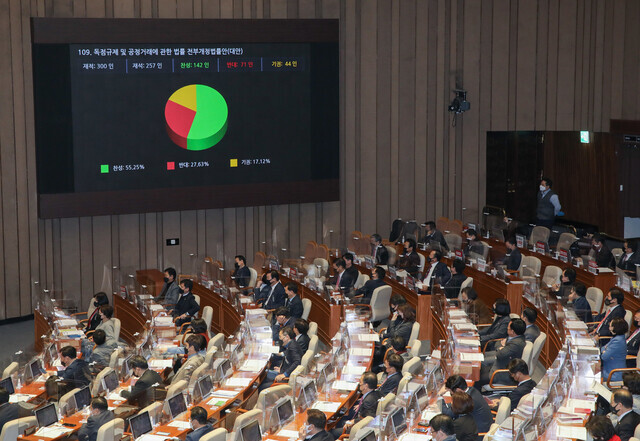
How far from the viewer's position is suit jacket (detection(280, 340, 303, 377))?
10.2 m

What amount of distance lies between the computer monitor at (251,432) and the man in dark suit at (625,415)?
2.90 m

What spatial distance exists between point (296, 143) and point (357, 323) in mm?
5287

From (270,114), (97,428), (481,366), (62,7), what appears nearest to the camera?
(97,428)

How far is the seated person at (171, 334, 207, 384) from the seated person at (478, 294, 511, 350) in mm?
3225

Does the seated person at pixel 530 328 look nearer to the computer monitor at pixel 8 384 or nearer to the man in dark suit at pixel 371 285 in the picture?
the man in dark suit at pixel 371 285

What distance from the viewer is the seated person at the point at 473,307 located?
11.6 metres

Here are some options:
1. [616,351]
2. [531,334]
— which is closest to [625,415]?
[616,351]

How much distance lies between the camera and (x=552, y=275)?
12.9m

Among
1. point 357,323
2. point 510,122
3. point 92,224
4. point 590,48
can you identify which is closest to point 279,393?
point 357,323

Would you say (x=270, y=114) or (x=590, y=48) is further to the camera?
(x=590, y=48)

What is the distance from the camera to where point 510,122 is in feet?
57.6

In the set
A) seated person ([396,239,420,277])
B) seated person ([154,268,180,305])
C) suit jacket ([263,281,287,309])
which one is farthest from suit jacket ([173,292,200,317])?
seated person ([396,239,420,277])

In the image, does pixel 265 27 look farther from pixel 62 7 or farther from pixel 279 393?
pixel 279 393

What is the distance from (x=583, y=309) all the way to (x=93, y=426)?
19.0 ft
